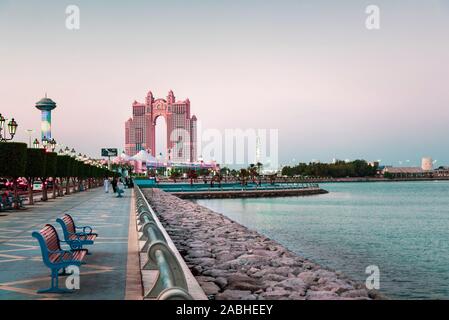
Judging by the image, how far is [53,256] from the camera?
10.6m

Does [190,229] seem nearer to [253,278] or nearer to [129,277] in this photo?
[253,278]

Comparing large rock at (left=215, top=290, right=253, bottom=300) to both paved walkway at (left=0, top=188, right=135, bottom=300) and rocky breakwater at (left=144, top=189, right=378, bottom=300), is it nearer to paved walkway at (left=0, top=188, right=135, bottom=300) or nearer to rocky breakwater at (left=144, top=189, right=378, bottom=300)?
rocky breakwater at (left=144, top=189, right=378, bottom=300)

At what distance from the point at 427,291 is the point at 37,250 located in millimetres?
12214

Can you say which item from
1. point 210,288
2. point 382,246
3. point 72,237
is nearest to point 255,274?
point 210,288

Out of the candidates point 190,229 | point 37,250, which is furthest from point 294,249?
point 37,250

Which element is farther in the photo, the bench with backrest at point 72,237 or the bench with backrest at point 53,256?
the bench with backrest at point 72,237

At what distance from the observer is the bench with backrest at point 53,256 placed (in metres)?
9.66

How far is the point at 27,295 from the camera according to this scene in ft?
31.3

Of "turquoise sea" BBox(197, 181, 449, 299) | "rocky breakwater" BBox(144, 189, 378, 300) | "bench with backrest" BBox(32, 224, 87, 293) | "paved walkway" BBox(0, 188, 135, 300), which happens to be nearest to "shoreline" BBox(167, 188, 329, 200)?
"turquoise sea" BBox(197, 181, 449, 299)

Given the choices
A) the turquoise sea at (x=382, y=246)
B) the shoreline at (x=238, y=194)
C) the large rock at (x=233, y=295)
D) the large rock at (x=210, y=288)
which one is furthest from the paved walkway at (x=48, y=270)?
the shoreline at (x=238, y=194)

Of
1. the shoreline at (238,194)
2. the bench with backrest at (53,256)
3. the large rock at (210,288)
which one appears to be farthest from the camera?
the shoreline at (238,194)

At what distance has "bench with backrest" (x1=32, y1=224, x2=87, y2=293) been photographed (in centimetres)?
966

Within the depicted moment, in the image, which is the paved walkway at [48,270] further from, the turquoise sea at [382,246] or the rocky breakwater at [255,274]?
the turquoise sea at [382,246]
